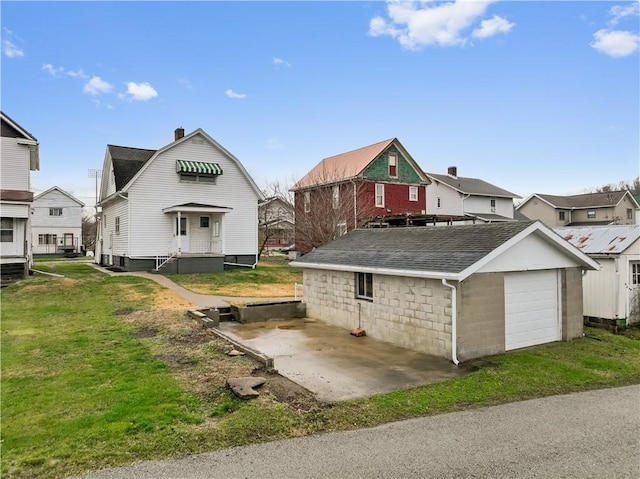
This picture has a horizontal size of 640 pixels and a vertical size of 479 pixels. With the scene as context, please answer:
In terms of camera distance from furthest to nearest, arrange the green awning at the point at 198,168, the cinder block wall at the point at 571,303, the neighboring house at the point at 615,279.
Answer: the green awning at the point at 198,168, the neighboring house at the point at 615,279, the cinder block wall at the point at 571,303

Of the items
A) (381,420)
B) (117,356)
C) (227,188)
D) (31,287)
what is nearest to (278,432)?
(381,420)

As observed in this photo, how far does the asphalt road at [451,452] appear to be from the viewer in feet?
14.1

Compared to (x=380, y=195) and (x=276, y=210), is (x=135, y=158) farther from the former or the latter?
(x=380, y=195)

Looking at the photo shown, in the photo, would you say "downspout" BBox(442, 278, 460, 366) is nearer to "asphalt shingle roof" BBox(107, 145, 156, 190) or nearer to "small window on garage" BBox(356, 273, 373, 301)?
"small window on garage" BBox(356, 273, 373, 301)

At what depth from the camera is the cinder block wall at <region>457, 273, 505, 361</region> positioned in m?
8.88

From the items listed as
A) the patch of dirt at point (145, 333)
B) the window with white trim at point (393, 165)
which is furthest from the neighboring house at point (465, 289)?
the window with white trim at point (393, 165)

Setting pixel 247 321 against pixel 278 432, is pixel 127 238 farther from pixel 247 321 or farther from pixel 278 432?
pixel 278 432

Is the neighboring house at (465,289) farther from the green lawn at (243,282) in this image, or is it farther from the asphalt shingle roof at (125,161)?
the asphalt shingle roof at (125,161)

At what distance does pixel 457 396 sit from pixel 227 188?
68.6 feet

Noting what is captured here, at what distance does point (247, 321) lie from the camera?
43.9 feet

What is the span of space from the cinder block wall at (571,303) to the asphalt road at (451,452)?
5.23 meters

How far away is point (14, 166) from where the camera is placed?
19.0 metres

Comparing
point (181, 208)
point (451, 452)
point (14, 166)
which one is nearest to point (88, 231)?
point (14, 166)

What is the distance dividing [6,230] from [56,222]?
1234 inches
